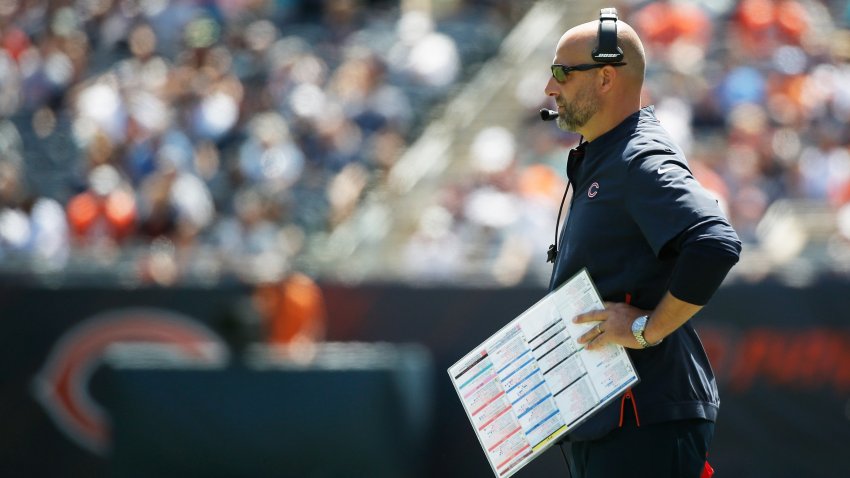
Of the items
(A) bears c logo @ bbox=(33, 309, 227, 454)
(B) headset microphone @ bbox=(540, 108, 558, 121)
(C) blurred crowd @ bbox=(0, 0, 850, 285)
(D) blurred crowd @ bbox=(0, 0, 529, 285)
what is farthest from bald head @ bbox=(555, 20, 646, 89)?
(A) bears c logo @ bbox=(33, 309, 227, 454)

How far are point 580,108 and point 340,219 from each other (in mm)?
9134

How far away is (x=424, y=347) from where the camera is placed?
404 inches

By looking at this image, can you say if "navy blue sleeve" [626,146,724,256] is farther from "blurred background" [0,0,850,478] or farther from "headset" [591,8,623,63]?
"blurred background" [0,0,850,478]

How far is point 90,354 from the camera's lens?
10586 mm

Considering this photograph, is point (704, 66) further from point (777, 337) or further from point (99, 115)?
point (99, 115)

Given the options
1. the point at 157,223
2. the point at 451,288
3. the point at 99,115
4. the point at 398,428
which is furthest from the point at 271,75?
the point at 398,428

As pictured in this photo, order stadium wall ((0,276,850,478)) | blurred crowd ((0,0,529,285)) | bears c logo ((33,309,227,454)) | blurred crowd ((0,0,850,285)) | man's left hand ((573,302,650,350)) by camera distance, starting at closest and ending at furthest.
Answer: man's left hand ((573,302,650,350))
stadium wall ((0,276,850,478))
bears c logo ((33,309,227,454))
blurred crowd ((0,0,850,285))
blurred crowd ((0,0,529,285))

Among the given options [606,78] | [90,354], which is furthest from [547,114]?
[90,354]

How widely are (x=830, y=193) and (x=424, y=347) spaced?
177 inches

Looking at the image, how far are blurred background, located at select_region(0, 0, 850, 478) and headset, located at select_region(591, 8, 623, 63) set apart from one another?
207 inches

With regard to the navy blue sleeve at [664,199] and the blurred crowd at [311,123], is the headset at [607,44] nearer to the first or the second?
the navy blue sleeve at [664,199]

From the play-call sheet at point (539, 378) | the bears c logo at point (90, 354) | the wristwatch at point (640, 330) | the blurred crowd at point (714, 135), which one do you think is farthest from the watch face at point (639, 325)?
the bears c logo at point (90, 354)

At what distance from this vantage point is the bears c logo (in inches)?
415

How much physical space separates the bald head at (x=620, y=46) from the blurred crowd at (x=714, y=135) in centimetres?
616
